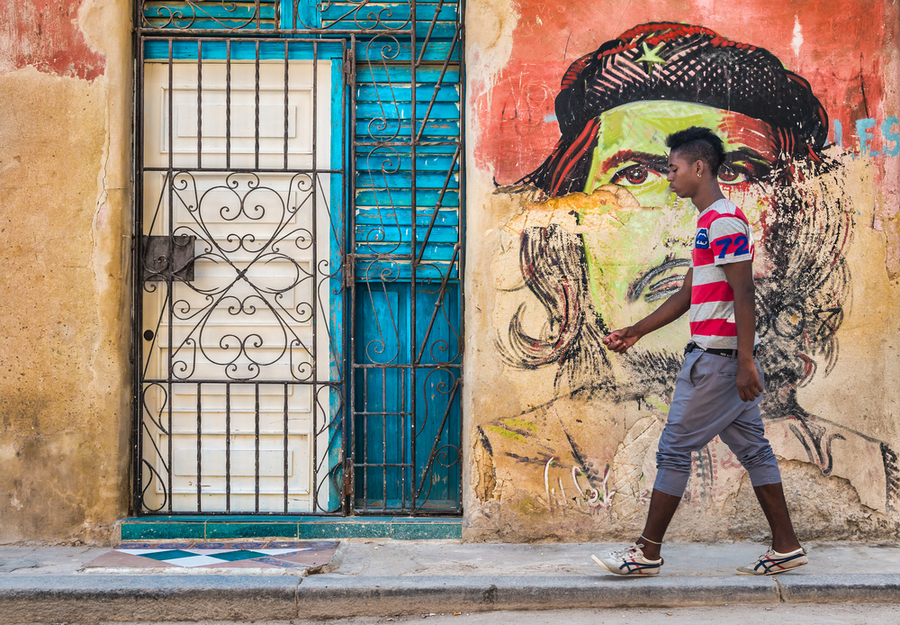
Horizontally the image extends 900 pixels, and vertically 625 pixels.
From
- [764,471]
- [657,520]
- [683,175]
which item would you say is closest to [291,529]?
[657,520]

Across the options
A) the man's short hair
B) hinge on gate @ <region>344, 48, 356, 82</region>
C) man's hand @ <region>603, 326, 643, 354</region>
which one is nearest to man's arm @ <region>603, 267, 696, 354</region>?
man's hand @ <region>603, 326, 643, 354</region>

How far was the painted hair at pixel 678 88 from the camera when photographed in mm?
4207

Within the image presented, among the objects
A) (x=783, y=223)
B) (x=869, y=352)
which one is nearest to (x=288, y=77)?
(x=783, y=223)

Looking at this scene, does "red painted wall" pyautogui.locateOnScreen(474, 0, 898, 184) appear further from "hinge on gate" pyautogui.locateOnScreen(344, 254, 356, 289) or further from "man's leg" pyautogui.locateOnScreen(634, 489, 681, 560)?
"man's leg" pyautogui.locateOnScreen(634, 489, 681, 560)

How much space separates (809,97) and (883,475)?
6.85 feet

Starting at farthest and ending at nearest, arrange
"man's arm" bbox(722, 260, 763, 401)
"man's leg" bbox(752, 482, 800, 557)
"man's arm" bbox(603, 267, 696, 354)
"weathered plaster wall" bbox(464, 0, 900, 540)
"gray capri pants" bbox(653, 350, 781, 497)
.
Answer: "weathered plaster wall" bbox(464, 0, 900, 540) → "man's arm" bbox(603, 267, 696, 354) → "man's leg" bbox(752, 482, 800, 557) → "gray capri pants" bbox(653, 350, 781, 497) → "man's arm" bbox(722, 260, 763, 401)

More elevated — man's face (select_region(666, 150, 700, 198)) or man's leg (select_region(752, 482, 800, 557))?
man's face (select_region(666, 150, 700, 198))

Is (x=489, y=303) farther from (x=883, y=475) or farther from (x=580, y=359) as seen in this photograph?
(x=883, y=475)

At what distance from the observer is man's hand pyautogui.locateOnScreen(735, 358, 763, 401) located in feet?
10.7

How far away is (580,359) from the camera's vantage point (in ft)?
13.8

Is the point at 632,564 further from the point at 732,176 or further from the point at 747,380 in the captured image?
the point at 732,176

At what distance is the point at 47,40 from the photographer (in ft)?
Answer: 13.8

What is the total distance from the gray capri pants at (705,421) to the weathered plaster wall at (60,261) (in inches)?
115

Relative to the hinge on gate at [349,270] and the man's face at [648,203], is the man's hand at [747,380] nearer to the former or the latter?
the man's face at [648,203]
